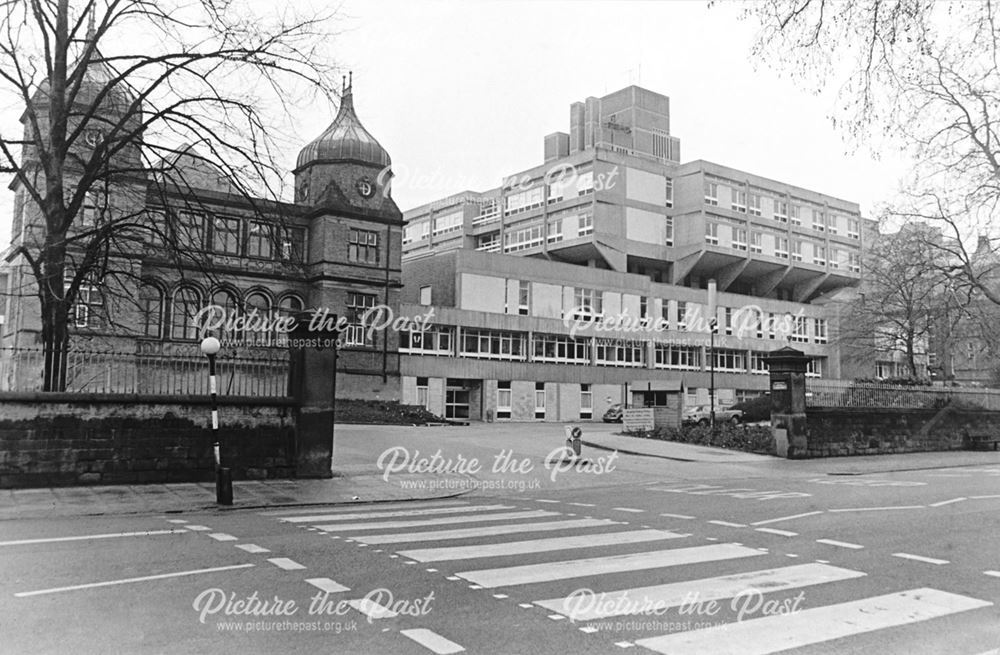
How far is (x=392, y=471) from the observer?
19531mm

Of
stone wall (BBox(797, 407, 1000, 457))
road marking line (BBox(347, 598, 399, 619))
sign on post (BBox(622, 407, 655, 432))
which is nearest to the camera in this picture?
road marking line (BBox(347, 598, 399, 619))

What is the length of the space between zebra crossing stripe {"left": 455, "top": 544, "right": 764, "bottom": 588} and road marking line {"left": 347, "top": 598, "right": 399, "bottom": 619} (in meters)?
1.11

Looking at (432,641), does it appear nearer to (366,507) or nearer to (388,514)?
(388,514)

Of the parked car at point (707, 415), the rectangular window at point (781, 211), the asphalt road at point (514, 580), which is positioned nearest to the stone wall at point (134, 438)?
the asphalt road at point (514, 580)

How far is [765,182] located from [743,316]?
529 inches

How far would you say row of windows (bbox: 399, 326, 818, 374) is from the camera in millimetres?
54594

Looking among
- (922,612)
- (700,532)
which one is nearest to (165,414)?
(700,532)

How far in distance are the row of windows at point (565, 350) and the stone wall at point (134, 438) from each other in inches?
1410

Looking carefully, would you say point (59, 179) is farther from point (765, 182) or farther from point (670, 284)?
point (765, 182)

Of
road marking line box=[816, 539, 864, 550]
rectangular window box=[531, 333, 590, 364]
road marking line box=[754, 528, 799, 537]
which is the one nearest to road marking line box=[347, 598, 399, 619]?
road marking line box=[816, 539, 864, 550]

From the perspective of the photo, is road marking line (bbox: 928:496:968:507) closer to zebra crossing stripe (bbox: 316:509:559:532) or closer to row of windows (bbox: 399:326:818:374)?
zebra crossing stripe (bbox: 316:509:559:532)

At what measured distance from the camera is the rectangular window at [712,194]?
2726 inches

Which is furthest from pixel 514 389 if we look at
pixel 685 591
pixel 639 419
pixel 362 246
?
pixel 685 591

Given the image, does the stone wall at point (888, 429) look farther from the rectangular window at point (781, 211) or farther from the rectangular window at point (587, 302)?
the rectangular window at point (781, 211)
